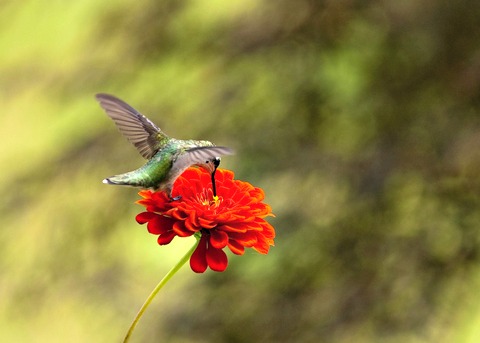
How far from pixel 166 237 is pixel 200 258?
0.13 ft

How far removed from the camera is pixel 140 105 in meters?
1.97

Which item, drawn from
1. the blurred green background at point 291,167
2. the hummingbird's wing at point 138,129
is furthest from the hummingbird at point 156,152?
the blurred green background at point 291,167

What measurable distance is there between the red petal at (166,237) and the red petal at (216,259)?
0.13ft

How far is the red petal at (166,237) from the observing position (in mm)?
651

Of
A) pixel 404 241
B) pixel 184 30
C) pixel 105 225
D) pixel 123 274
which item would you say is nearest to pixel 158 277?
pixel 123 274

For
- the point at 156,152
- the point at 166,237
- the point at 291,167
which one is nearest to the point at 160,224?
the point at 166,237

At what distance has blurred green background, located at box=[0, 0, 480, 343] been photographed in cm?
163

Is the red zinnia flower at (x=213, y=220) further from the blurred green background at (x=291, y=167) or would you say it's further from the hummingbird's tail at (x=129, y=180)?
the blurred green background at (x=291, y=167)

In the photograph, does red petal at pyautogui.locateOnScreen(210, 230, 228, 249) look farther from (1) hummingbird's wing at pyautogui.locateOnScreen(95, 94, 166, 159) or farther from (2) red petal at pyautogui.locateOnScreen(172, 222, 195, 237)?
(1) hummingbird's wing at pyautogui.locateOnScreen(95, 94, 166, 159)

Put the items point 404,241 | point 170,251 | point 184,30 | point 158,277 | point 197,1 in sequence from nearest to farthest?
point 404,241
point 184,30
point 197,1
point 158,277
point 170,251

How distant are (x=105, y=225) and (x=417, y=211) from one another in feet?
2.56

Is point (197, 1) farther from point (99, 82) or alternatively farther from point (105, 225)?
point (105, 225)

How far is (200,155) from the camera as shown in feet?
2.26

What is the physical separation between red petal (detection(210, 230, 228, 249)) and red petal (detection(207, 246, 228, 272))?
2 cm
